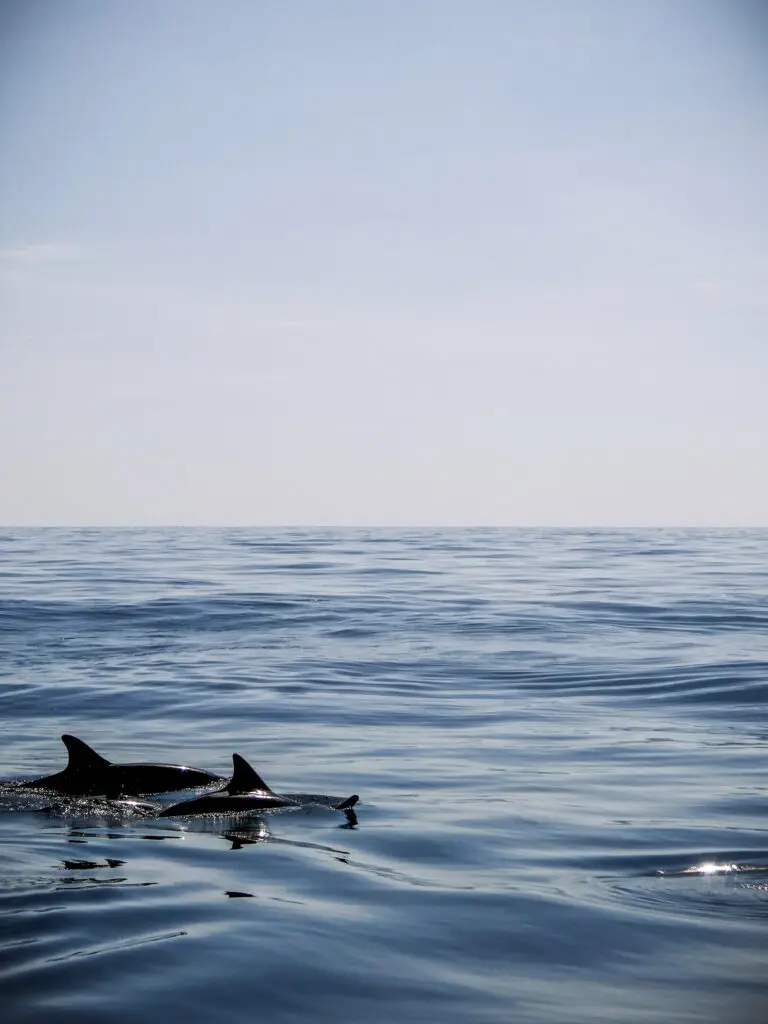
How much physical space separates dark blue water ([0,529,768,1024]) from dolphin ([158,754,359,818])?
0.65 feet

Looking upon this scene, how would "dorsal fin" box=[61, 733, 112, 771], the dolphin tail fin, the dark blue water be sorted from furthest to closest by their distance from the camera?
"dorsal fin" box=[61, 733, 112, 771], the dolphin tail fin, the dark blue water

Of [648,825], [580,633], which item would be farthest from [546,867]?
[580,633]

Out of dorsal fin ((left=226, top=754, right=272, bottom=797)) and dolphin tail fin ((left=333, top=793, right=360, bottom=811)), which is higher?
dorsal fin ((left=226, top=754, right=272, bottom=797))

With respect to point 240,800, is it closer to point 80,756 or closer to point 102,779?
point 102,779

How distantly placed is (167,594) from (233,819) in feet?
78.2

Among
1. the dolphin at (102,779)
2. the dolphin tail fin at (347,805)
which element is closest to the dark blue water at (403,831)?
the dolphin tail fin at (347,805)

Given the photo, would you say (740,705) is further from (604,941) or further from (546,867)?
(604,941)

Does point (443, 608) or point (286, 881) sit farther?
point (443, 608)

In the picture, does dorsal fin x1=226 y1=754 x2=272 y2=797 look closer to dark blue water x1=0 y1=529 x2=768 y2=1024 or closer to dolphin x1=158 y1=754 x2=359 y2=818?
dolphin x1=158 y1=754 x2=359 y2=818

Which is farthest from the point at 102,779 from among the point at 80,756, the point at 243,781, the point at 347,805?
the point at 347,805

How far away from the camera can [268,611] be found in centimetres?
2902

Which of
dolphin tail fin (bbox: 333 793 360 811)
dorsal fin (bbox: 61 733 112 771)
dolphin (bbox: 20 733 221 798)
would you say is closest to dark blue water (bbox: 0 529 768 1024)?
dolphin tail fin (bbox: 333 793 360 811)

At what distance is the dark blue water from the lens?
6.20m

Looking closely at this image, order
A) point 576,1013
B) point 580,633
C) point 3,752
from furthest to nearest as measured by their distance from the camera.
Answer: point 580,633, point 3,752, point 576,1013
